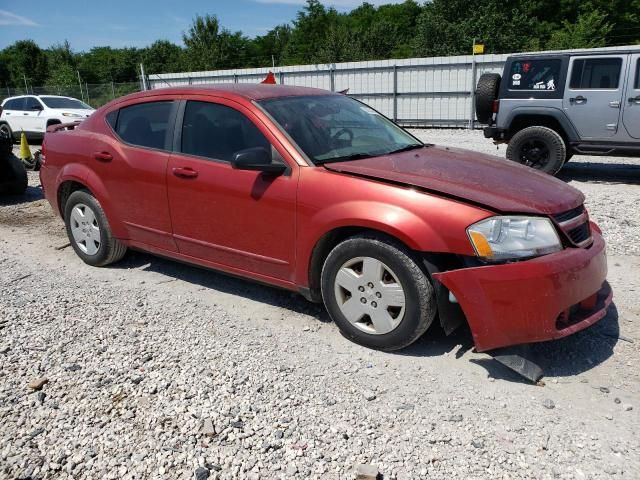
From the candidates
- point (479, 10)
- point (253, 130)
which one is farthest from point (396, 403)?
point (479, 10)

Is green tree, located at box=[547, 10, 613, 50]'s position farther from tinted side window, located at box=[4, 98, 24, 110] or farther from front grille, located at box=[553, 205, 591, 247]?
front grille, located at box=[553, 205, 591, 247]

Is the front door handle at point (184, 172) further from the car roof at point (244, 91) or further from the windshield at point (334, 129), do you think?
the windshield at point (334, 129)

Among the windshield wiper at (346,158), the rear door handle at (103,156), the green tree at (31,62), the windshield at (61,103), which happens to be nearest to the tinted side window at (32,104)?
the windshield at (61,103)

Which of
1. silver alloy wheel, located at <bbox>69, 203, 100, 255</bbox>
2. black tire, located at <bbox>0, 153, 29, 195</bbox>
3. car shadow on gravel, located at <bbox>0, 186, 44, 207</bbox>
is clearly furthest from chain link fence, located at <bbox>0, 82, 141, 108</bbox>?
silver alloy wheel, located at <bbox>69, 203, 100, 255</bbox>

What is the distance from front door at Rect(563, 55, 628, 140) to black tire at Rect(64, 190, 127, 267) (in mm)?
7133

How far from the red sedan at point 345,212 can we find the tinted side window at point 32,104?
13.0 m

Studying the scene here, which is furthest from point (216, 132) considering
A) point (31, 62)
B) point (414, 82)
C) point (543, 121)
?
point (31, 62)

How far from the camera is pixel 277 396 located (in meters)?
2.90

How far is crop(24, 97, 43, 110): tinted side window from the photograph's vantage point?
1587 cm

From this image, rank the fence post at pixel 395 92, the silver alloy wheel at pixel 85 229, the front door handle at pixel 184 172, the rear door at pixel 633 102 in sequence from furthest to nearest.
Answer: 1. the fence post at pixel 395 92
2. the rear door at pixel 633 102
3. the silver alloy wheel at pixel 85 229
4. the front door handle at pixel 184 172

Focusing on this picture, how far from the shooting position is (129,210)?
4473 millimetres

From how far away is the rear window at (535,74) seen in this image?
28.0 feet

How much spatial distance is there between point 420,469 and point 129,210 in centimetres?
321

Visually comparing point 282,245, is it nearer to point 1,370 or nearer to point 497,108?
point 1,370
